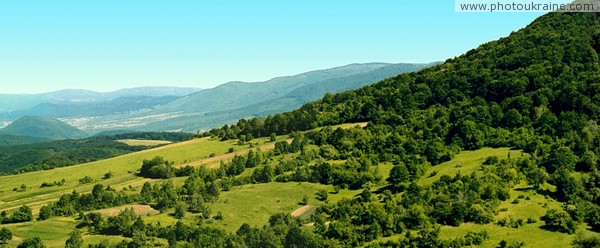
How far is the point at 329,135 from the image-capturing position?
177750 mm

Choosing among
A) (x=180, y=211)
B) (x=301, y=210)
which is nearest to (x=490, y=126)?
(x=301, y=210)

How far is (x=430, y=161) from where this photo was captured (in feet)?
461

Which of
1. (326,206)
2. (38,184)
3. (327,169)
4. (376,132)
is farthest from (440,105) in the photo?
(38,184)

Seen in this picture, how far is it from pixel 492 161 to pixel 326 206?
3819 cm

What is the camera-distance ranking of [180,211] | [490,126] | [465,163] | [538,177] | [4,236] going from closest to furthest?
[538,177] → [4,236] → [180,211] → [465,163] → [490,126]

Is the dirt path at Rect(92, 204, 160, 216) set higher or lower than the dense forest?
lower

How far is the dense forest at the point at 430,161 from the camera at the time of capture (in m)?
102

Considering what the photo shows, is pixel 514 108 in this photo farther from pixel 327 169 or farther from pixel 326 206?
pixel 326 206

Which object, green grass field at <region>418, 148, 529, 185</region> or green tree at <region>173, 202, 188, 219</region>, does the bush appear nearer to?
green tree at <region>173, 202, 188, 219</region>

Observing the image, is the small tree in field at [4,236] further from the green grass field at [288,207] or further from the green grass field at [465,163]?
the green grass field at [465,163]

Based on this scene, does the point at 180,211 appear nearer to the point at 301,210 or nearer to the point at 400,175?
the point at 301,210

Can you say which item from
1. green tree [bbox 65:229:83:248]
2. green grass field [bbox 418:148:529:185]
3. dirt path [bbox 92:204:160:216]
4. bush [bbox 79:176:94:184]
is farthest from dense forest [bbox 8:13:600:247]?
bush [bbox 79:176:94:184]

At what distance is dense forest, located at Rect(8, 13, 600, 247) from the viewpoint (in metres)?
102

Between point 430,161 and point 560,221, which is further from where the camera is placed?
point 430,161
